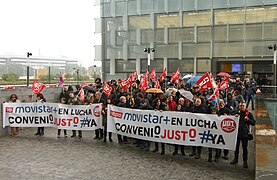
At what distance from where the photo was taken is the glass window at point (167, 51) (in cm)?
4053

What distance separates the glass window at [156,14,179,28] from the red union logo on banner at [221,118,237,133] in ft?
107

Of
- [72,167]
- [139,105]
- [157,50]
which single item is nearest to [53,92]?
[139,105]

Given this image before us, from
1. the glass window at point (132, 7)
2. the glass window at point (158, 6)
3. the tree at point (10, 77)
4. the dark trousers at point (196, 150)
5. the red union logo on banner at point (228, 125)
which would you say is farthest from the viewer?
the glass window at point (132, 7)

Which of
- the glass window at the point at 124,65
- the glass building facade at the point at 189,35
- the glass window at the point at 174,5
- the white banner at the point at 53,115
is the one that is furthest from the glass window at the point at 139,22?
the white banner at the point at 53,115

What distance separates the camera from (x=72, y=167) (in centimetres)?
864

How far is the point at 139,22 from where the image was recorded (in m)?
42.2

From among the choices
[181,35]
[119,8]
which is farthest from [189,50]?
[119,8]

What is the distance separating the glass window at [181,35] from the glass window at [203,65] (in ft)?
9.57

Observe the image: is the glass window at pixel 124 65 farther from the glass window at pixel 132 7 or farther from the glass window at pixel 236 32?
the glass window at pixel 236 32

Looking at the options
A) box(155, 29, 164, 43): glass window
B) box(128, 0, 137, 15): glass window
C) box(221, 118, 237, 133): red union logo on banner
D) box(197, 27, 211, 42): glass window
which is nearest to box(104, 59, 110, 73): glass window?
box(128, 0, 137, 15): glass window

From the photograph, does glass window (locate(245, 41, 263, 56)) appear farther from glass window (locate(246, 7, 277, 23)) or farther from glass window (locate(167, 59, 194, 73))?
glass window (locate(167, 59, 194, 73))

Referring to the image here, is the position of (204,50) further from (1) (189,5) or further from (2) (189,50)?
(1) (189,5)

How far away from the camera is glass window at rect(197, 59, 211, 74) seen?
39.4 metres

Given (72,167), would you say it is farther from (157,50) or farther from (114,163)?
(157,50)
